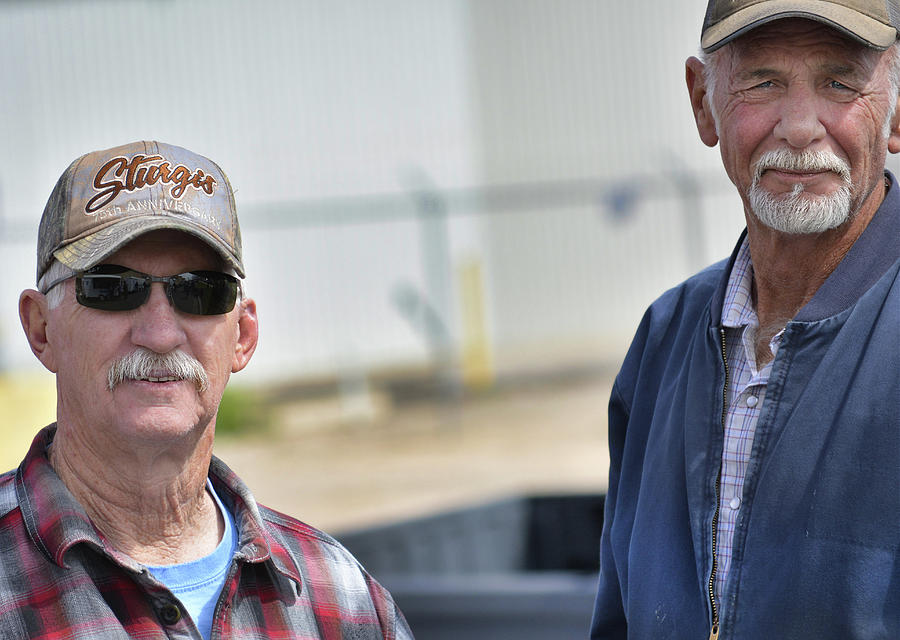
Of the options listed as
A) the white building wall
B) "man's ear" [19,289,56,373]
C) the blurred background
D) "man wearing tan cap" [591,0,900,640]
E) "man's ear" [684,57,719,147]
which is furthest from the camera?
the white building wall

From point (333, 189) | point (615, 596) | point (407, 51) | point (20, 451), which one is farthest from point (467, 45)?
point (615, 596)

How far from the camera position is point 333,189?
17500 millimetres

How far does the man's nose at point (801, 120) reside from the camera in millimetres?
2123

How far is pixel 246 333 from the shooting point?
2236mm

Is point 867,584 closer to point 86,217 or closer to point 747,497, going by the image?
point 747,497

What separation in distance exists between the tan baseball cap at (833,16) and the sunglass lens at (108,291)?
1196 millimetres

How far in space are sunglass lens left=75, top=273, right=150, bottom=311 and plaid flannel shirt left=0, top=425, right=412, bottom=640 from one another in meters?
0.32

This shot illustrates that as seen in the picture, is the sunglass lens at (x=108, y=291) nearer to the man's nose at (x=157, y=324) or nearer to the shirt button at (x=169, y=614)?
the man's nose at (x=157, y=324)

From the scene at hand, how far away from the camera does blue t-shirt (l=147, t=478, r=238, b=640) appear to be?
1964mm

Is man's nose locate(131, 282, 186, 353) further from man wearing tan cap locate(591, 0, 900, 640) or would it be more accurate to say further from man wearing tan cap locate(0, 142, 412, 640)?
man wearing tan cap locate(591, 0, 900, 640)

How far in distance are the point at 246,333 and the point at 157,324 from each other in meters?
0.28

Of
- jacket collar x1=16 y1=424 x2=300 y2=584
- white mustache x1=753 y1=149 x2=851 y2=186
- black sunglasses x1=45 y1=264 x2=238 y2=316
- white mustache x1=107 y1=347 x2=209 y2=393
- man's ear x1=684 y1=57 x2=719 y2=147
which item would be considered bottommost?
jacket collar x1=16 y1=424 x2=300 y2=584

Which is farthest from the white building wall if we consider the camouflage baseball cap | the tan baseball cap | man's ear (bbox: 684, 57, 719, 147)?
the camouflage baseball cap

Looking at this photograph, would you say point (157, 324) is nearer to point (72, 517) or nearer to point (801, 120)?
point (72, 517)
